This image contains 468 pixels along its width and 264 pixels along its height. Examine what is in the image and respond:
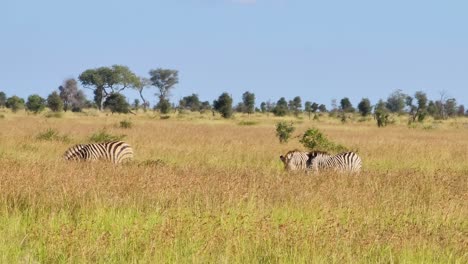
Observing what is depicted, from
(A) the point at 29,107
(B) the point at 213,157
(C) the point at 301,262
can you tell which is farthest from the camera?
(A) the point at 29,107

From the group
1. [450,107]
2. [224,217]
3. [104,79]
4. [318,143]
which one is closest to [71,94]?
[104,79]

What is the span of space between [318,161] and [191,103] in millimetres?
91962

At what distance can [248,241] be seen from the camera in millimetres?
5902

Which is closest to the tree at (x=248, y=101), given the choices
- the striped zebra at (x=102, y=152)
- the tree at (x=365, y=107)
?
the tree at (x=365, y=107)

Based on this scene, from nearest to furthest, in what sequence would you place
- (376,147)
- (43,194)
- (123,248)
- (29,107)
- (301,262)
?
(301,262) → (123,248) → (43,194) → (376,147) → (29,107)

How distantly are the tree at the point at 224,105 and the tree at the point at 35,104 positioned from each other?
64.2ft

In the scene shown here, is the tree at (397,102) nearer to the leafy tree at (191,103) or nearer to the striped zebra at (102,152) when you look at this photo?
the leafy tree at (191,103)

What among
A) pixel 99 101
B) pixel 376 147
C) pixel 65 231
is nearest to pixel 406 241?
pixel 65 231

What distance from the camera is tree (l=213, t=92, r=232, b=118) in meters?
66.9

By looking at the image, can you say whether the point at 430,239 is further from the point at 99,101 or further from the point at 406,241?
the point at 99,101

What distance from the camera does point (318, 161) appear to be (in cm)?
1438

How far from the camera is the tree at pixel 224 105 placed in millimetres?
66938

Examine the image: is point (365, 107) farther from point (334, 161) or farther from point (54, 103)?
point (334, 161)

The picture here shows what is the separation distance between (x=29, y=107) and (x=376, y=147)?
191 ft
